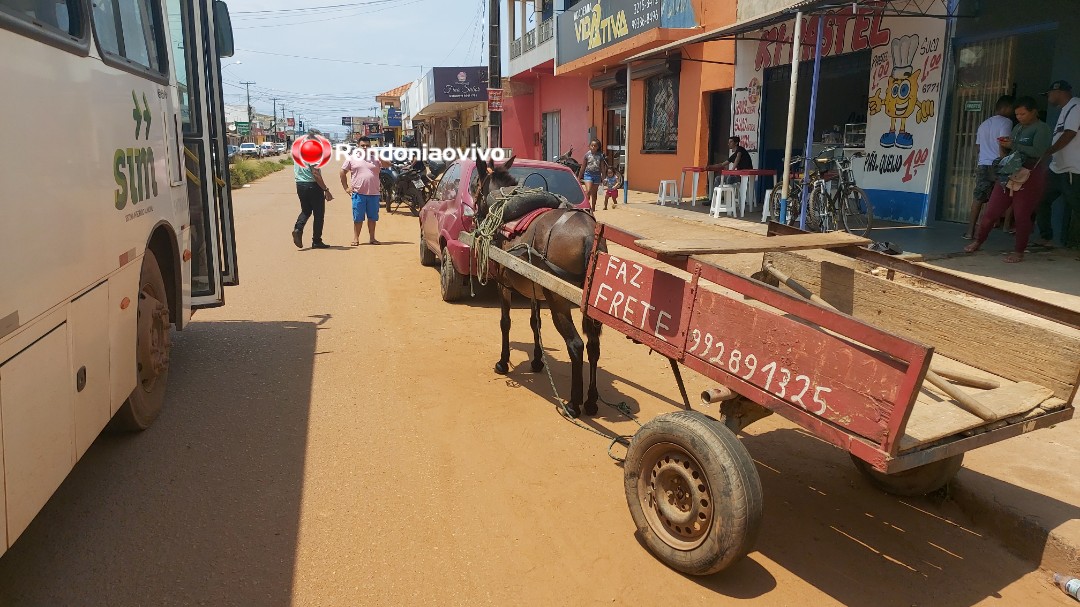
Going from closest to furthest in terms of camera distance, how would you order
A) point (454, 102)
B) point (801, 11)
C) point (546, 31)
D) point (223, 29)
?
point (223, 29) → point (801, 11) → point (546, 31) → point (454, 102)

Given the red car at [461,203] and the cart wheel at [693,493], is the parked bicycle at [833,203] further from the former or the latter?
the cart wheel at [693,493]

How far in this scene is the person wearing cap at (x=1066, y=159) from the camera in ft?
24.9

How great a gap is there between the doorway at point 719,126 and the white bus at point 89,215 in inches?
487

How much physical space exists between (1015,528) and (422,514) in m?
2.80

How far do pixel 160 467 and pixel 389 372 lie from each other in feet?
6.44

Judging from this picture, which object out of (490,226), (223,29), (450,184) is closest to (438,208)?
(450,184)

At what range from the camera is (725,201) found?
1323 centimetres

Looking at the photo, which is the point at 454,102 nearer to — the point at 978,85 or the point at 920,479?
the point at 978,85

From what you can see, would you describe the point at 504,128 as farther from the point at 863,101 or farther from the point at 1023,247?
the point at 1023,247

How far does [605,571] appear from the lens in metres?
3.04

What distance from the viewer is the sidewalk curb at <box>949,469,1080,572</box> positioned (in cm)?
310

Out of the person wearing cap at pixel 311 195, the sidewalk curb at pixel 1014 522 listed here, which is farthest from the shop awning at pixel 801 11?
the sidewalk curb at pixel 1014 522

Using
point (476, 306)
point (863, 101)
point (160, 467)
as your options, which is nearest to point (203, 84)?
point (160, 467)

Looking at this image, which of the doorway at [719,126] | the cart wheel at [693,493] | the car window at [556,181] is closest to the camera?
the cart wheel at [693,493]
